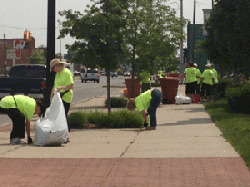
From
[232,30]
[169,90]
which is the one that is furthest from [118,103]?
[232,30]

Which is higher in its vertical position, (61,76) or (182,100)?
(61,76)

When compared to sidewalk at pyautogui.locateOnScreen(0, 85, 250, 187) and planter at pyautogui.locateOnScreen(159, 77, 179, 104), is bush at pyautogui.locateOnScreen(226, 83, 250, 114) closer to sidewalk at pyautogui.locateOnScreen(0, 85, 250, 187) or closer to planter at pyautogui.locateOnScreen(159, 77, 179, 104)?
sidewalk at pyautogui.locateOnScreen(0, 85, 250, 187)

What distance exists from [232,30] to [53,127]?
8.89 m

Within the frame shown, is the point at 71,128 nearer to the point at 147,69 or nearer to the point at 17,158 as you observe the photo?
the point at 17,158

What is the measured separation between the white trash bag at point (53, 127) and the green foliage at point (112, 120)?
11.9 ft

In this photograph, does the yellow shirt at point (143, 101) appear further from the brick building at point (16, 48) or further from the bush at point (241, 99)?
the brick building at point (16, 48)

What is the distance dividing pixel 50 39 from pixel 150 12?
947cm

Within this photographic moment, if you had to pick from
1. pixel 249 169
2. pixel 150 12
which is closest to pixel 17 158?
pixel 249 169

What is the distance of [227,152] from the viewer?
9453mm

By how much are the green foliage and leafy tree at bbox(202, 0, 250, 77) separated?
474 cm

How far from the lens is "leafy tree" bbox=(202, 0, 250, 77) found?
57.1 ft

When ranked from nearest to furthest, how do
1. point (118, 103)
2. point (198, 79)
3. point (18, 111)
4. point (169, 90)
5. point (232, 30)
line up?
point (18, 111) → point (232, 30) → point (118, 103) → point (169, 90) → point (198, 79)

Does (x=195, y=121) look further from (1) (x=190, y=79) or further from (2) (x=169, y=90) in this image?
(2) (x=169, y=90)

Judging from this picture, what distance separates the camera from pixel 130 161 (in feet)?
29.1
